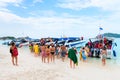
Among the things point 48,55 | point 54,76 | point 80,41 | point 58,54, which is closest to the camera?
point 54,76

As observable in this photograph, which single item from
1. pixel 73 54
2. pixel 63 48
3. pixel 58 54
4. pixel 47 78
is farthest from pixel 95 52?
pixel 47 78

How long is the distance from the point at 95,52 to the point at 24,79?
16417 millimetres

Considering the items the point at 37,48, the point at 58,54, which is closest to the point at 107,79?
the point at 58,54

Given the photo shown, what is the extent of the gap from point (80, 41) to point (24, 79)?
27015mm

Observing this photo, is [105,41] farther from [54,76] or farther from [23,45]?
[23,45]

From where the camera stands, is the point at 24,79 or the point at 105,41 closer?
the point at 24,79

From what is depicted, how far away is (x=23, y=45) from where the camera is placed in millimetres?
52719

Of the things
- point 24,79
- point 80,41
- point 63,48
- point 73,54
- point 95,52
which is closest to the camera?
point 24,79

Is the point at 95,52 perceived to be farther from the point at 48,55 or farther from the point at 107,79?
the point at 107,79

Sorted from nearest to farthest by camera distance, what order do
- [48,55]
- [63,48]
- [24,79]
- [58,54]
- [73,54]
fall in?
[24,79], [73,54], [48,55], [63,48], [58,54]

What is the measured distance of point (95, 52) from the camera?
86.9 ft

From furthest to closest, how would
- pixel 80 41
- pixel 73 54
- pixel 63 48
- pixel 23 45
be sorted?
pixel 23 45 < pixel 80 41 < pixel 63 48 < pixel 73 54

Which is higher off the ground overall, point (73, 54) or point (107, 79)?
point (73, 54)

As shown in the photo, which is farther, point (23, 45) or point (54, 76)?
point (23, 45)
